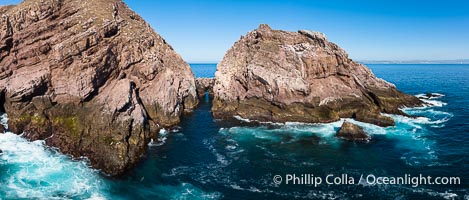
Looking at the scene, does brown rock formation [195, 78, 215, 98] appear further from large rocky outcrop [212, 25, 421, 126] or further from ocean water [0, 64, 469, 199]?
ocean water [0, 64, 469, 199]

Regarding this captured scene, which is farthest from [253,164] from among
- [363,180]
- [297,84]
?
[297,84]

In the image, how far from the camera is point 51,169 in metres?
41.9

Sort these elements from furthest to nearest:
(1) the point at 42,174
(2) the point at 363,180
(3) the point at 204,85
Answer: (3) the point at 204,85
(1) the point at 42,174
(2) the point at 363,180

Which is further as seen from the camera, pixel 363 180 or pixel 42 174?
pixel 42 174

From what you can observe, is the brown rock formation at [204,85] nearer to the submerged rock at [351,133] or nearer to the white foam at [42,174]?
the submerged rock at [351,133]

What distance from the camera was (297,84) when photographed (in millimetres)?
71375

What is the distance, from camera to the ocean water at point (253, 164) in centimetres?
3688

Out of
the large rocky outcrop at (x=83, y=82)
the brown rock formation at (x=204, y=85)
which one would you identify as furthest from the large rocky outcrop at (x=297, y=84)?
the brown rock formation at (x=204, y=85)

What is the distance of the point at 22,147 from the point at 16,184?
13.0 metres

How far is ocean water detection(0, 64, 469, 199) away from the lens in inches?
1452

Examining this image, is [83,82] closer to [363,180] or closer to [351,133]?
[363,180]

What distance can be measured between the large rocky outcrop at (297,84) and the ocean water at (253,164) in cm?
533

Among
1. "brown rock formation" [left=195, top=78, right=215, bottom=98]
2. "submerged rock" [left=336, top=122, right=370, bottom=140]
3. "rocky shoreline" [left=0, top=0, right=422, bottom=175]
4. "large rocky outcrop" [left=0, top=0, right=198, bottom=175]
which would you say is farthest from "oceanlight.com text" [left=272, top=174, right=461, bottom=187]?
"brown rock formation" [left=195, top=78, right=215, bottom=98]

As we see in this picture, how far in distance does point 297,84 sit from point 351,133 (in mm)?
18354
